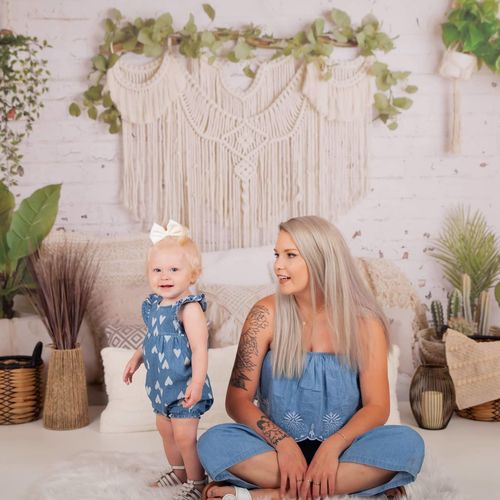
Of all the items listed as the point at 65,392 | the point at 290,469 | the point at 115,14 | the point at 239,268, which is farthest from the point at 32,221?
the point at 290,469

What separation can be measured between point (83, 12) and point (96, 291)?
3.92 ft

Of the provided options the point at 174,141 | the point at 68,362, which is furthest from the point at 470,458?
the point at 174,141

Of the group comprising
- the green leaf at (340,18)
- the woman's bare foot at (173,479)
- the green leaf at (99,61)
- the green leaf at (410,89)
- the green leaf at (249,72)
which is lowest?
the woman's bare foot at (173,479)

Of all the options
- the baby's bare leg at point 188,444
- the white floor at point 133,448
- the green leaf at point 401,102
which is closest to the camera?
the baby's bare leg at point 188,444

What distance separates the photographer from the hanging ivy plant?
3.22 metres

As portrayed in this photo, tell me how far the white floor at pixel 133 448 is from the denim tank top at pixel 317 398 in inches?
15.2

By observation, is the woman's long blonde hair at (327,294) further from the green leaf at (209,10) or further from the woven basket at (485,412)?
the green leaf at (209,10)

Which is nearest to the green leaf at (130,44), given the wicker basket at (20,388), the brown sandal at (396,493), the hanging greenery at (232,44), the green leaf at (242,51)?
the hanging greenery at (232,44)

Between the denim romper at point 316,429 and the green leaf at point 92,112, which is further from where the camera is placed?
the green leaf at point 92,112

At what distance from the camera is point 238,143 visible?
10.8 ft

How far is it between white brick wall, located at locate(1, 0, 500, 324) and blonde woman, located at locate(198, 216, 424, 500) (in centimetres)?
133

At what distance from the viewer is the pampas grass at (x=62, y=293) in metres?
2.78

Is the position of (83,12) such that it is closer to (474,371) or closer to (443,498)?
(474,371)

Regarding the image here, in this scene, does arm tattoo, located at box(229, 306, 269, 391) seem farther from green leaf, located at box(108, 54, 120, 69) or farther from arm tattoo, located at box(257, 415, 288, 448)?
green leaf, located at box(108, 54, 120, 69)
